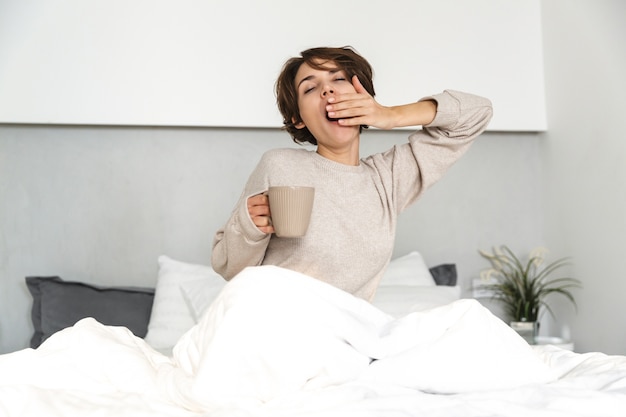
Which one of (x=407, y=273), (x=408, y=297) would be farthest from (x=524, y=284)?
(x=408, y=297)

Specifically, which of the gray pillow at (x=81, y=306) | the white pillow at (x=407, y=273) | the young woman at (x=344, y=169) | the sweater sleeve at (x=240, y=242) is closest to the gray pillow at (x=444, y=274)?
the white pillow at (x=407, y=273)

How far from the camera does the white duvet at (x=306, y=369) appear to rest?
115 cm

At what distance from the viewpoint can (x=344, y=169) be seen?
175cm

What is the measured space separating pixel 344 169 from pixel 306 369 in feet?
2.16

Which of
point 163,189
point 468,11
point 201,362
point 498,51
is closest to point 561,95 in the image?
point 498,51

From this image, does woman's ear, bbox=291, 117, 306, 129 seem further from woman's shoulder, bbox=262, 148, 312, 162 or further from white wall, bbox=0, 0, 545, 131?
white wall, bbox=0, 0, 545, 131

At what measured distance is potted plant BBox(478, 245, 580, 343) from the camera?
3209 mm

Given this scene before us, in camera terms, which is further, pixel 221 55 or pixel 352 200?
pixel 221 55

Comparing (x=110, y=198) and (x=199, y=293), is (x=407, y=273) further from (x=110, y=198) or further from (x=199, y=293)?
(x=110, y=198)

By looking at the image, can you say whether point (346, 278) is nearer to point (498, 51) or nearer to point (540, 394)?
point (540, 394)

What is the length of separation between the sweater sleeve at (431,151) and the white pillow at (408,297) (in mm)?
894

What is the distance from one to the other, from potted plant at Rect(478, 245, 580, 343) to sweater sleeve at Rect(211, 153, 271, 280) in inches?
72.4

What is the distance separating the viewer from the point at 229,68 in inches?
125

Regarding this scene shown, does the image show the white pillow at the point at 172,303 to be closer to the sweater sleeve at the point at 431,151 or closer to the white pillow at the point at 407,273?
the white pillow at the point at 407,273
